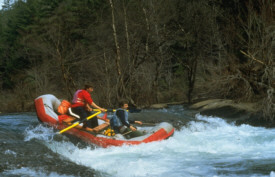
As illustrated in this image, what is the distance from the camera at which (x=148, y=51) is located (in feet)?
57.3

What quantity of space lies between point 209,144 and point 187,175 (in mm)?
2495

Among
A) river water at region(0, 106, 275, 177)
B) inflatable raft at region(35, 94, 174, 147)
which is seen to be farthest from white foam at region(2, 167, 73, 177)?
inflatable raft at region(35, 94, 174, 147)

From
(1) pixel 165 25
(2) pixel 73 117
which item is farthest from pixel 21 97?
(2) pixel 73 117

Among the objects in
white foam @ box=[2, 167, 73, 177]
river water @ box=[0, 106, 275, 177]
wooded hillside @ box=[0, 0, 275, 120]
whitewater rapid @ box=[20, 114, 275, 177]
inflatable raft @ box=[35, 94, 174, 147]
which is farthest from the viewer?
wooded hillside @ box=[0, 0, 275, 120]

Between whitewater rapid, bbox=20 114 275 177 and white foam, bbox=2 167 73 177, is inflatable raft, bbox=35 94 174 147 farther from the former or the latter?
white foam, bbox=2 167 73 177

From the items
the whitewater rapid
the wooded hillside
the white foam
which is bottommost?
the whitewater rapid

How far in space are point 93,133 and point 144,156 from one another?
1495 mm

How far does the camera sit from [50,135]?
8.27 metres

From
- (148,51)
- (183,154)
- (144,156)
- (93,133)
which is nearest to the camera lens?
(144,156)

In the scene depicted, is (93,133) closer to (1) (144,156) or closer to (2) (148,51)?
(1) (144,156)

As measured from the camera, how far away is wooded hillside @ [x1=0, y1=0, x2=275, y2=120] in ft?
37.8

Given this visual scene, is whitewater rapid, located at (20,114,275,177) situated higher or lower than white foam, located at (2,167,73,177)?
lower

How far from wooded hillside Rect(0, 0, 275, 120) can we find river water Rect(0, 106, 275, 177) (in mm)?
2588

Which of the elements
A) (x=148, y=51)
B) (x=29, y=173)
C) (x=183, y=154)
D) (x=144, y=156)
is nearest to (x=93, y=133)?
(x=144, y=156)
